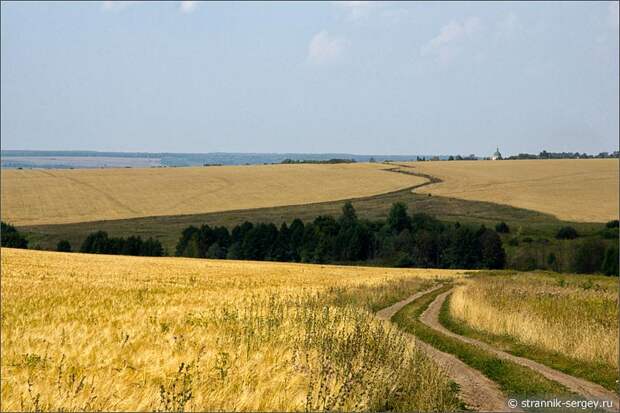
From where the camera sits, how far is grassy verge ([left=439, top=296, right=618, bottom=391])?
14.6m

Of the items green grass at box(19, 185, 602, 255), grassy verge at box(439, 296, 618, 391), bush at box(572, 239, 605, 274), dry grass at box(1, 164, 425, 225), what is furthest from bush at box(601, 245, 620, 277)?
grassy verge at box(439, 296, 618, 391)

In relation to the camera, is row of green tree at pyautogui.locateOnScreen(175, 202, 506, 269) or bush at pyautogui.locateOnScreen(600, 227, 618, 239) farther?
row of green tree at pyautogui.locateOnScreen(175, 202, 506, 269)

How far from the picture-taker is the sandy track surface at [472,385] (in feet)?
37.8

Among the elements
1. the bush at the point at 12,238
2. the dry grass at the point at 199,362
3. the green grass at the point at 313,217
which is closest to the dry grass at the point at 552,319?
the dry grass at the point at 199,362

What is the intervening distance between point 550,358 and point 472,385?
4.93 meters

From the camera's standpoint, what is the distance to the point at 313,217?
11475 centimetres

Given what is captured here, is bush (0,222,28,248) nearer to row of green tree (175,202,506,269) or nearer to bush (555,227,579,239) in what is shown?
row of green tree (175,202,506,269)

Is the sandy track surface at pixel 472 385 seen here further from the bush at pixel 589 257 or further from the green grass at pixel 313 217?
the green grass at pixel 313 217

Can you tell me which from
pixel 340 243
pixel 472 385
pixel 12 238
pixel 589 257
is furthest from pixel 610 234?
pixel 472 385

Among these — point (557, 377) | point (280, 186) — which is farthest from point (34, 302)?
point (280, 186)

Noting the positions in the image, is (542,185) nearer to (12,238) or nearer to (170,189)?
(170,189)

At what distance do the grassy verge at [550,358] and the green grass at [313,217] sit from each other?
Answer: 8184 centimetres

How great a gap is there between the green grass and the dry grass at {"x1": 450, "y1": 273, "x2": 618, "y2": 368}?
247 ft

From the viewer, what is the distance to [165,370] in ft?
33.7
